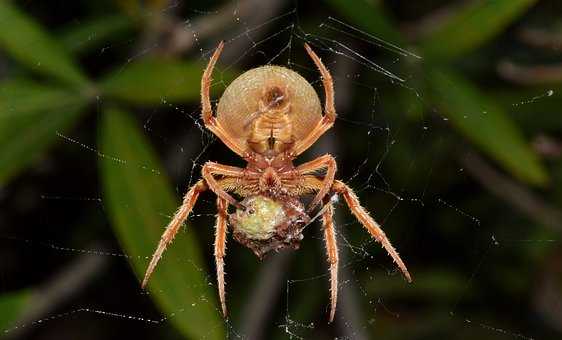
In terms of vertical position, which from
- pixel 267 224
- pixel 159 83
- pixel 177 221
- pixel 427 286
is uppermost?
pixel 159 83

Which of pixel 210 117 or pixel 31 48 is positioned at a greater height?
pixel 31 48

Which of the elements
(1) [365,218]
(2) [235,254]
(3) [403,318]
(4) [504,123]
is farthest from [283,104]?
(3) [403,318]

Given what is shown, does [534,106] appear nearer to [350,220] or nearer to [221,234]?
[350,220]

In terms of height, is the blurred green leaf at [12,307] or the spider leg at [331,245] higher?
the blurred green leaf at [12,307]

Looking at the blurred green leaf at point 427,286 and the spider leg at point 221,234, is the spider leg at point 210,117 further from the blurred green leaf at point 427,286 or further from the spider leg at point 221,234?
the blurred green leaf at point 427,286

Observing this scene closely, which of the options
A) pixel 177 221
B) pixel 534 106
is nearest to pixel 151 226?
pixel 177 221

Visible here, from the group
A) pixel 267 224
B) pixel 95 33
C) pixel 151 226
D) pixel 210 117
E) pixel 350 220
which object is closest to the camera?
pixel 267 224

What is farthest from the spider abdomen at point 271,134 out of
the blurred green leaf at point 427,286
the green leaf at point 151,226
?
the blurred green leaf at point 427,286
